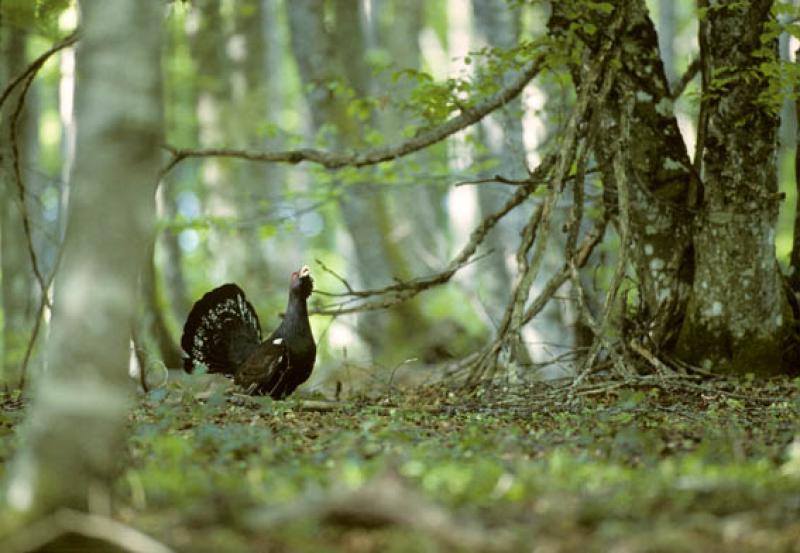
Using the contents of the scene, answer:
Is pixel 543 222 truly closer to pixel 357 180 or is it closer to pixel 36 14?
pixel 357 180

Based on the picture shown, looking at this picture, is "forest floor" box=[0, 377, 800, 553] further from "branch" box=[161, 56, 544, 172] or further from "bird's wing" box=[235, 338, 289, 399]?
"branch" box=[161, 56, 544, 172]

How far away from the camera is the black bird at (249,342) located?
8789 mm

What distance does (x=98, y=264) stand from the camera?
373 centimetres

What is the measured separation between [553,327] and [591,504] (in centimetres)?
906

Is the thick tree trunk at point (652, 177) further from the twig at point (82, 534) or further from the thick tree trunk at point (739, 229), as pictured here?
the twig at point (82, 534)

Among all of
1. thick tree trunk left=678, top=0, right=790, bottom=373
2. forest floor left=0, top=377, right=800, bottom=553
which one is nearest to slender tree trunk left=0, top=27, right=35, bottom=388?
forest floor left=0, top=377, right=800, bottom=553

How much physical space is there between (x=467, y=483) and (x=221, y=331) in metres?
6.15

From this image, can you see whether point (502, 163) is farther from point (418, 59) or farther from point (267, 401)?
point (418, 59)

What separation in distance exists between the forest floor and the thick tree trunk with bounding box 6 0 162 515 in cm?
40

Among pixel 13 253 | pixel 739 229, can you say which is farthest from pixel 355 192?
pixel 739 229

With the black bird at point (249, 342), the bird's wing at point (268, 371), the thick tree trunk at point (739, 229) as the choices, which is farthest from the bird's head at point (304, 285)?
the thick tree trunk at point (739, 229)

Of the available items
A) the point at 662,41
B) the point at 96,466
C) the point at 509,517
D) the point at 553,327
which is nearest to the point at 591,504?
the point at 509,517

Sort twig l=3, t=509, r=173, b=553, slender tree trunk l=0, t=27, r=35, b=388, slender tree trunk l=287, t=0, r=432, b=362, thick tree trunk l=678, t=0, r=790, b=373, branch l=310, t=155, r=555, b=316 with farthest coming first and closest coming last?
slender tree trunk l=0, t=27, r=35, b=388
slender tree trunk l=287, t=0, r=432, b=362
branch l=310, t=155, r=555, b=316
thick tree trunk l=678, t=0, r=790, b=373
twig l=3, t=509, r=173, b=553

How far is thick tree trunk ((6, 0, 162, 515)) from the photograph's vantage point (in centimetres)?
365
